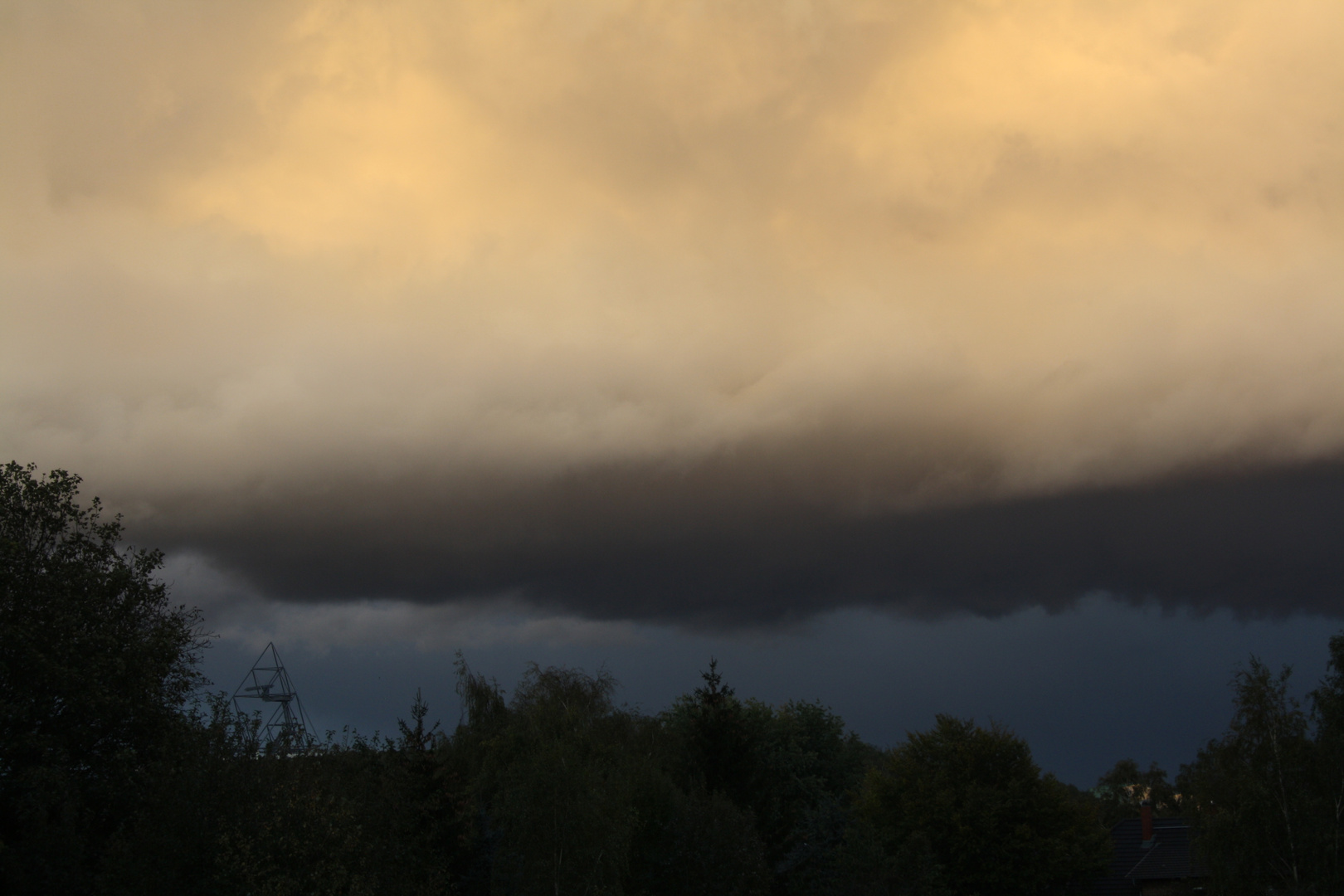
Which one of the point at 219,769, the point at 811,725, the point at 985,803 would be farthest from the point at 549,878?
the point at 811,725

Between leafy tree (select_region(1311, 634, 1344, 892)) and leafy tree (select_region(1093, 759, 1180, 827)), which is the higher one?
leafy tree (select_region(1311, 634, 1344, 892))

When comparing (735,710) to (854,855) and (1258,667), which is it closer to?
(854,855)

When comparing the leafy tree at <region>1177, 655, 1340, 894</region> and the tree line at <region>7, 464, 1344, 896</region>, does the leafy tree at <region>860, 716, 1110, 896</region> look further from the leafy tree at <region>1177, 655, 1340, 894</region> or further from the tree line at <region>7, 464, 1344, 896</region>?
the leafy tree at <region>1177, 655, 1340, 894</region>

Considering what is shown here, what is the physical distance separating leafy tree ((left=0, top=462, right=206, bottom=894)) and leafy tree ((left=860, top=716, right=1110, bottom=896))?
48670mm

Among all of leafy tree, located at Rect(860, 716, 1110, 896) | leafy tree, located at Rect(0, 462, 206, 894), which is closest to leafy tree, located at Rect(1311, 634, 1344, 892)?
leafy tree, located at Rect(860, 716, 1110, 896)

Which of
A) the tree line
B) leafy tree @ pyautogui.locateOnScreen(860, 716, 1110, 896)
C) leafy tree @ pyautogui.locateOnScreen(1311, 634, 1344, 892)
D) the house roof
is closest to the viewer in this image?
the tree line

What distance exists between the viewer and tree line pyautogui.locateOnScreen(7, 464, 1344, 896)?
148 feet

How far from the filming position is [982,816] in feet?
260

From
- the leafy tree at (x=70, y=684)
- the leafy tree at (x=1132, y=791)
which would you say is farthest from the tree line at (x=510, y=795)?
the leafy tree at (x=1132, y=791)

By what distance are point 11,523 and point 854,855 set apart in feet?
160

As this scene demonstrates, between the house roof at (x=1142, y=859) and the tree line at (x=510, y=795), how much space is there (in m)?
7.90

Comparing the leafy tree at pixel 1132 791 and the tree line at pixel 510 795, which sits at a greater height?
the tree line at pixel 510 795

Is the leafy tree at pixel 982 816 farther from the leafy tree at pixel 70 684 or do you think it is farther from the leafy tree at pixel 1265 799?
the leafy tree at pixel 70 684

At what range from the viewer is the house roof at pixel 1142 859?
289ft
